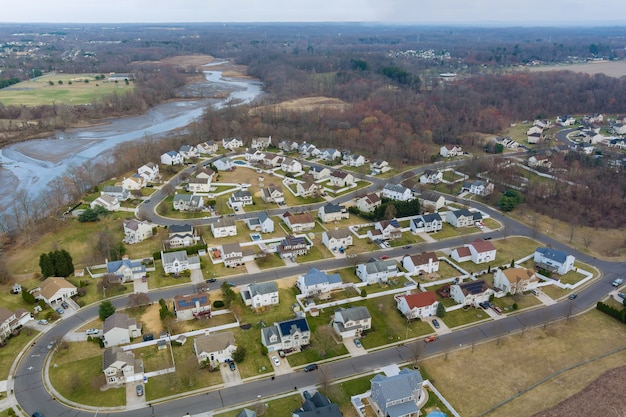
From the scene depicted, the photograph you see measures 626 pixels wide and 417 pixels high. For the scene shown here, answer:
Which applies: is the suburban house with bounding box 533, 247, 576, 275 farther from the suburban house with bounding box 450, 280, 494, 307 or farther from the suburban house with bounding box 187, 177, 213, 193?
the suburban house with bounding box 187, 177, 213, 193

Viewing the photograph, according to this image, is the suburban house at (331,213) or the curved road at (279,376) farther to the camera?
the suburban house at (331,213)

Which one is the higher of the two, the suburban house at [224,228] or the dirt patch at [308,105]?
the dirt patch at [308,105]

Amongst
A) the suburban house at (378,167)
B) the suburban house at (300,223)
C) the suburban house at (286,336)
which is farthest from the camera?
the suburban house at (378,167)

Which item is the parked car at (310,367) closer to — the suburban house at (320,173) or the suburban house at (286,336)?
the suburban house at (286,336)

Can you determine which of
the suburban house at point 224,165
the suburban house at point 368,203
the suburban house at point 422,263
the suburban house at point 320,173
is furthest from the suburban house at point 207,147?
the suburban house at point 422,263

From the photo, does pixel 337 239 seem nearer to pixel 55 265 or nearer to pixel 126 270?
pixel 126 270
